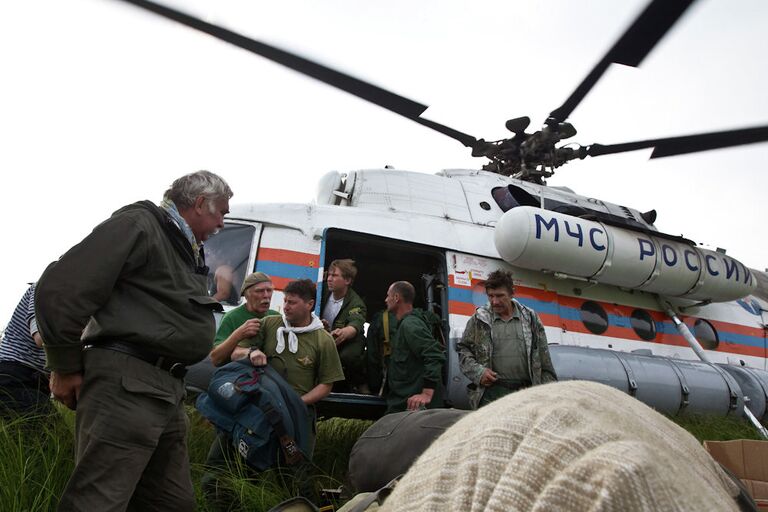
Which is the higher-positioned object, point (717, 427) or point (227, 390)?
point (227, 390)

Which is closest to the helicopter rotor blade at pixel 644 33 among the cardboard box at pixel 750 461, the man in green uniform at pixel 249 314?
the cardboard box at pixel 750 461

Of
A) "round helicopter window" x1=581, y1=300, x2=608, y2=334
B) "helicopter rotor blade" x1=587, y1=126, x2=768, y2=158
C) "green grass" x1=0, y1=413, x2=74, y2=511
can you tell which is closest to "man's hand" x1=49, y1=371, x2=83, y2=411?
"green grass" x1=0, y1=413, x2=74, y2=511

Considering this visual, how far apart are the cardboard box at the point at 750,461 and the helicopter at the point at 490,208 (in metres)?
2.50

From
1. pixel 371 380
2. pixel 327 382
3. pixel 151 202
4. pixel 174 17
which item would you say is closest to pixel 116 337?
pixel 151 202

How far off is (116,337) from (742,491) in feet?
6.46

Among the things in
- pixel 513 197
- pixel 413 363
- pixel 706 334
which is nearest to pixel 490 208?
pixel 513 197

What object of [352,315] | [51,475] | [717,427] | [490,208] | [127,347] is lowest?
[717,427]

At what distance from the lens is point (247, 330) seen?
3.40m

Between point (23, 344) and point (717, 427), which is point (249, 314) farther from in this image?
point (717, 427)

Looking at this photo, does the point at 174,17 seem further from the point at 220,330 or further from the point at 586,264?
the point at 586,264

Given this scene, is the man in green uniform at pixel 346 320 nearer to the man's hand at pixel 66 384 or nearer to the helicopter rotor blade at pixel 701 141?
the man's hand at pixel 66 384

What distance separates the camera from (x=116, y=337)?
6.75 feet

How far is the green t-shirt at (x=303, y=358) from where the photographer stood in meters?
3.45

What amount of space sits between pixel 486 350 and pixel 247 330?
1646mm
